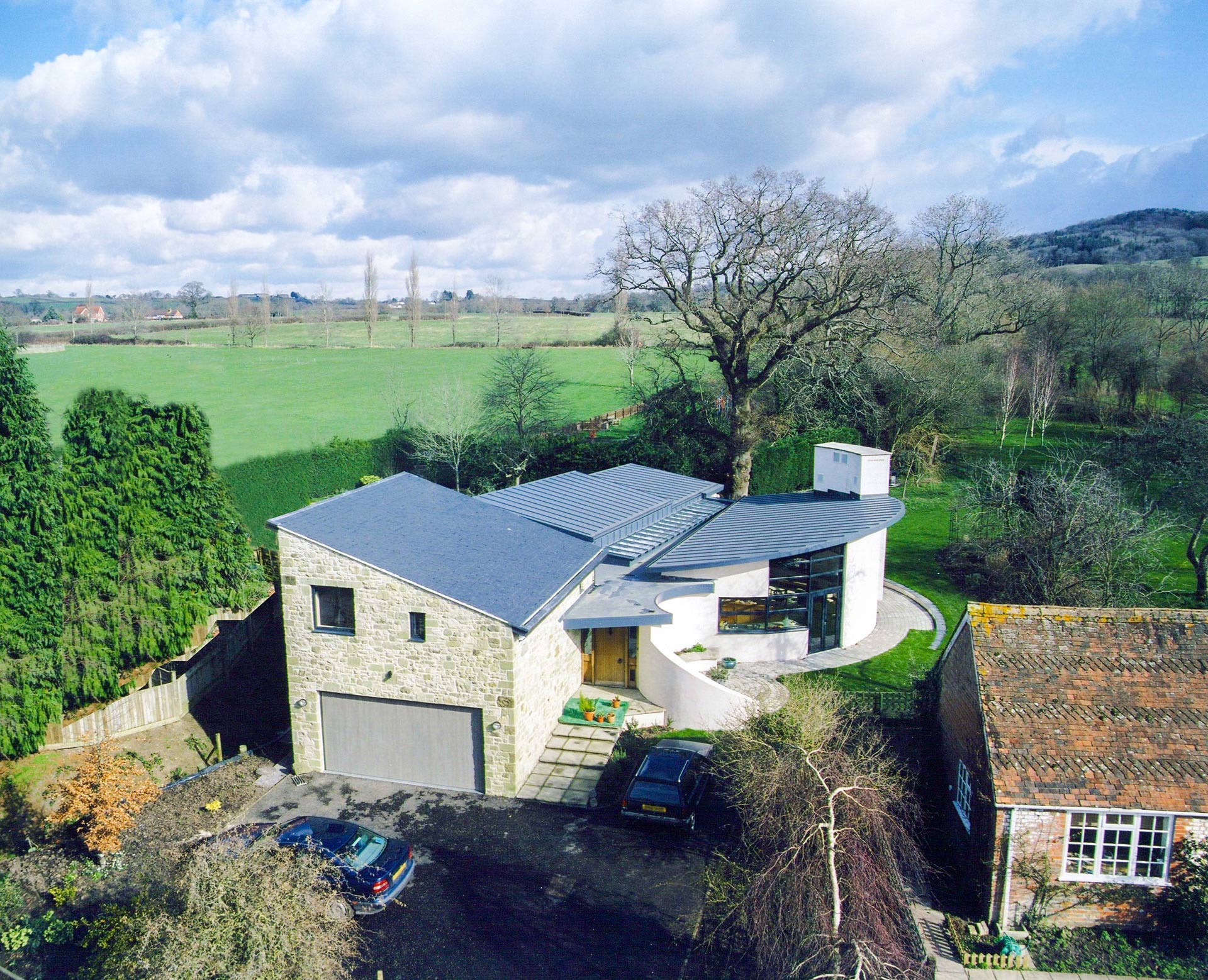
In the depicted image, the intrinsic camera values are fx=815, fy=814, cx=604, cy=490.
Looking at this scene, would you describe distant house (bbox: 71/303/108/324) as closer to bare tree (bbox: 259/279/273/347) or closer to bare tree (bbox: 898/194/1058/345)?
bare tree (bbox: 259/279/273/347)

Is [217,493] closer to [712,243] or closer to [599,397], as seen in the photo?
[712,243]

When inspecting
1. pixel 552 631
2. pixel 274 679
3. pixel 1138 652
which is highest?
pixel 1138 652

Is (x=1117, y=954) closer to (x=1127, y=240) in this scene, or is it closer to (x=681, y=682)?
(x=681, y=682)

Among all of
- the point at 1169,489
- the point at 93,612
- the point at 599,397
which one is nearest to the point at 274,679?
the point at 93,612

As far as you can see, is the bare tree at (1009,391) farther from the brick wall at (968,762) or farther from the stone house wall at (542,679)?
the stone house wall at (542,679)

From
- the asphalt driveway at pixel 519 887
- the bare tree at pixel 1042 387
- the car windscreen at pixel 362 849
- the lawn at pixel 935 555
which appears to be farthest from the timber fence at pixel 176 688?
the bare tree at pixel 1042 387
